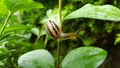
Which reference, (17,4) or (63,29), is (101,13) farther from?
(63,29)

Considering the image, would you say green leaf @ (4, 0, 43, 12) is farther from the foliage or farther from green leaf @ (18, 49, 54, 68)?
green leaf @ (18, 49, 54, 68)

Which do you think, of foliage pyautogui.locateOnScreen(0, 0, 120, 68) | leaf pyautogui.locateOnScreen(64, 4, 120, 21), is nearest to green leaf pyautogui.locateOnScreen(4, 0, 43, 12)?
foliage pyautogui.locateOnScreen(0, 0, 120, 68)

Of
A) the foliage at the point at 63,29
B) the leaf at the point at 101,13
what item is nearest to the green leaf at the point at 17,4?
A: the foliage at the point at 63,29

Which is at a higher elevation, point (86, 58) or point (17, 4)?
point (17, 4)

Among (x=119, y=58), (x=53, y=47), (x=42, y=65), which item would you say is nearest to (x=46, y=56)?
(x=42, y=65)

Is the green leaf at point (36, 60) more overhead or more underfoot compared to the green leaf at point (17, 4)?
more underfoot

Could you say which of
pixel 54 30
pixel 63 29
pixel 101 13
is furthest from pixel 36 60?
pixel 63 29

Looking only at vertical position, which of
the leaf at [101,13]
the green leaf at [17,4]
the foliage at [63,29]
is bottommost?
the foliage at [63,29]

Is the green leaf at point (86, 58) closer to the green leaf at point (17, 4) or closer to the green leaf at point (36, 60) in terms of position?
the green leaf at point (36, 60)
